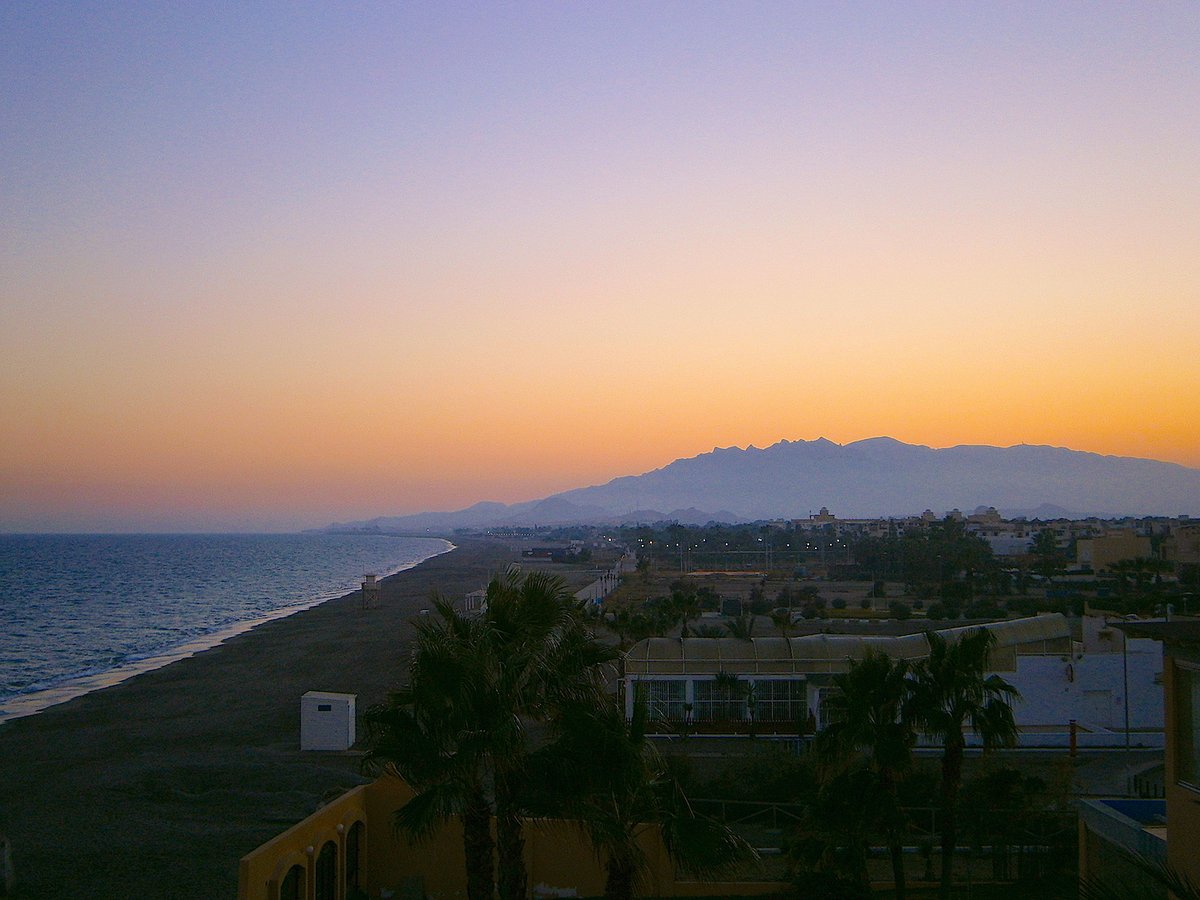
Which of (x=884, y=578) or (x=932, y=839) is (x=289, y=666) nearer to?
(x=932, y=839)

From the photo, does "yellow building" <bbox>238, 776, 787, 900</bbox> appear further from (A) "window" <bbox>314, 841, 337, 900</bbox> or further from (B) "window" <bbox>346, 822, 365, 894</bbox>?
(A) "window" <bbox>314, 841, 337, 900</bbox>

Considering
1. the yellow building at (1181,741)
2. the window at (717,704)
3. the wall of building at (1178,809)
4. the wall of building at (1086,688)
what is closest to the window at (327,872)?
the yellow building at (1181,741)

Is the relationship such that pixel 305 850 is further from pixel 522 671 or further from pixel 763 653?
pixel 763 653

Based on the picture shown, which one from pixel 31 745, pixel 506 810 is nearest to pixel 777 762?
pixel 506 810

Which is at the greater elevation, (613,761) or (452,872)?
(613,761)

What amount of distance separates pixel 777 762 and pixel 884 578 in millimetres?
77104

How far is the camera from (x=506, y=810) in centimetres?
898

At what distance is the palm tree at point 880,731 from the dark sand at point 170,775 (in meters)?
5.15

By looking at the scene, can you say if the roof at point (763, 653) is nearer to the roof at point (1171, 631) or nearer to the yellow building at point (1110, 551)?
the roof at point (1171, 631)

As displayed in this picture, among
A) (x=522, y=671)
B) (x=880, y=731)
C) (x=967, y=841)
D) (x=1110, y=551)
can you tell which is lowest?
(x=967, y=841)

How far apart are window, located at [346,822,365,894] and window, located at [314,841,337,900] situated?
1.59 ft

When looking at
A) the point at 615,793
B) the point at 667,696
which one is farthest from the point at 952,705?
the point at 667,696

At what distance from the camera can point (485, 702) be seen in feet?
28.6

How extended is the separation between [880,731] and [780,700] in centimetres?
1354
